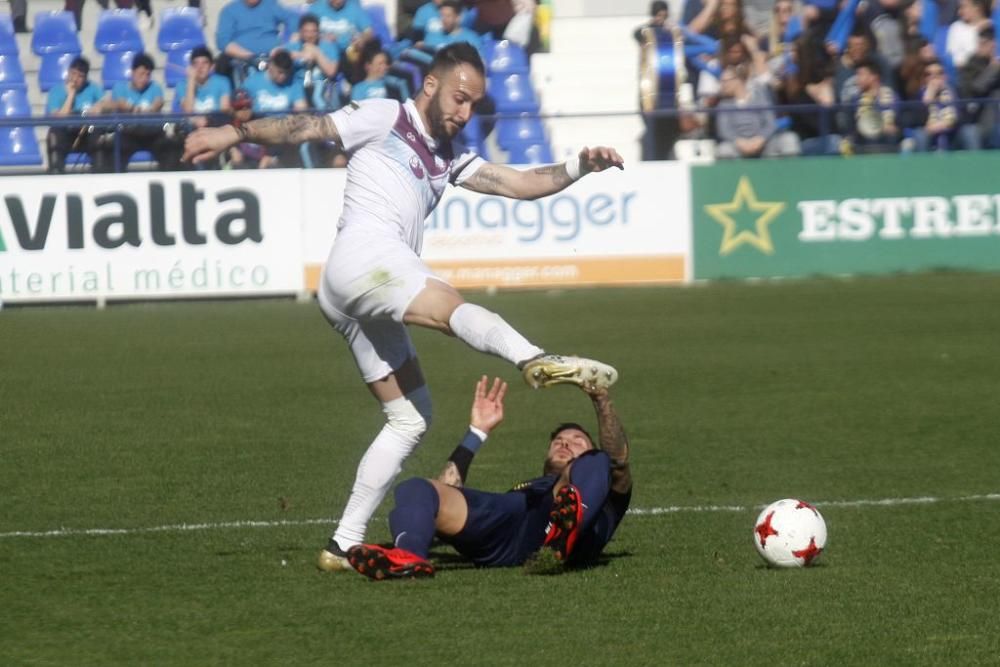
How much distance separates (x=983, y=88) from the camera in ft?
75.4

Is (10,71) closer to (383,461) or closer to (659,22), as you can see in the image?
(659,22)

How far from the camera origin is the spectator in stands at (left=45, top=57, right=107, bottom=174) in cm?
2036

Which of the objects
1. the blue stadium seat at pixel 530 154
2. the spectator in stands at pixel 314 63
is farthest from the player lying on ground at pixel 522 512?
the spectator in stands at pixel 314 63

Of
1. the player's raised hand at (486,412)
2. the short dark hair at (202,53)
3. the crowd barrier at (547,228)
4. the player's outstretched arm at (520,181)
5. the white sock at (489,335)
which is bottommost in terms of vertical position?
the crowd barrier at (547,228)

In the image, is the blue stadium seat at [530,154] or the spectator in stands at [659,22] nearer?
the blue stadium seat at [530,154]

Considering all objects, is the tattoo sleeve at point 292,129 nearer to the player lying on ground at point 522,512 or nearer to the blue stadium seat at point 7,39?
the player lying on ground at point 522,512

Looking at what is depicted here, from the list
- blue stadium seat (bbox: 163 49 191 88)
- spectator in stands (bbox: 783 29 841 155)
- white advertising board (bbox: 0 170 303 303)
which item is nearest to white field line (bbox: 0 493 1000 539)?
white advertising board (bbox: 0 170 303 303)

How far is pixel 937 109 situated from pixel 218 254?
8938mm

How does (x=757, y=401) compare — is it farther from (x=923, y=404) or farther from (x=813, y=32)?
(x=813, y=32)

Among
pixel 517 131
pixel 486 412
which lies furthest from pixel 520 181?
pixel 517 131

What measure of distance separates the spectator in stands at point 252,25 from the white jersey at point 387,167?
625 inches

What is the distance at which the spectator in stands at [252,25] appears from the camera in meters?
23.0

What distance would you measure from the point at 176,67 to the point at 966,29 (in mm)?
10344

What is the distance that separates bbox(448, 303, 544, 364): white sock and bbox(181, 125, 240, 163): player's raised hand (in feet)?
3.52
